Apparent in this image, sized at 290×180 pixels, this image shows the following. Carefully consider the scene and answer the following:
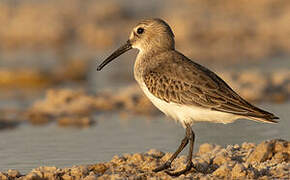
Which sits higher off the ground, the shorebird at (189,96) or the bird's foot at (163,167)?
the shorebird at (189,96)

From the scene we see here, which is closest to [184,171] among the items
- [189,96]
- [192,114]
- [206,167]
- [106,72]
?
[206,167]

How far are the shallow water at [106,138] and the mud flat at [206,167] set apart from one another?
36.3 inches

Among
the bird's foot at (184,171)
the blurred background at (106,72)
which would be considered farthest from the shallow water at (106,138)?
the bird's foot at (184,171)

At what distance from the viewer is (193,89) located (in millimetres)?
7926

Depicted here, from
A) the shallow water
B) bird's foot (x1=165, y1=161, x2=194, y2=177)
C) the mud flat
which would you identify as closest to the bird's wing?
the mud flat

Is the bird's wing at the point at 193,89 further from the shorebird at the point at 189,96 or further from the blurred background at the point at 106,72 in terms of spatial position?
the blurred background at the point at 106,72

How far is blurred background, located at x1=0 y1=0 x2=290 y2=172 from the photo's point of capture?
32.3 feet

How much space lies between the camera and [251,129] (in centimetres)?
1020

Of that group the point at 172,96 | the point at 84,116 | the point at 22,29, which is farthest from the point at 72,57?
the point at 172,96

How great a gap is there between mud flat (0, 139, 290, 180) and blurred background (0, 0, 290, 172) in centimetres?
100

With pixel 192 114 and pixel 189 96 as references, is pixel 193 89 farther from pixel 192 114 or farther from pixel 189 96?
pixel 192 114

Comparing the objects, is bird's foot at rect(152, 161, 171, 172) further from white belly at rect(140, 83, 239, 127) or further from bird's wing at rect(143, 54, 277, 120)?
bird's wing at rect(143, 54, 277, 120)

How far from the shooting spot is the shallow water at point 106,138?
29.1ft

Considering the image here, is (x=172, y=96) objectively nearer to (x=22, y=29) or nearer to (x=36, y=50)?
(x=36, y=50)
